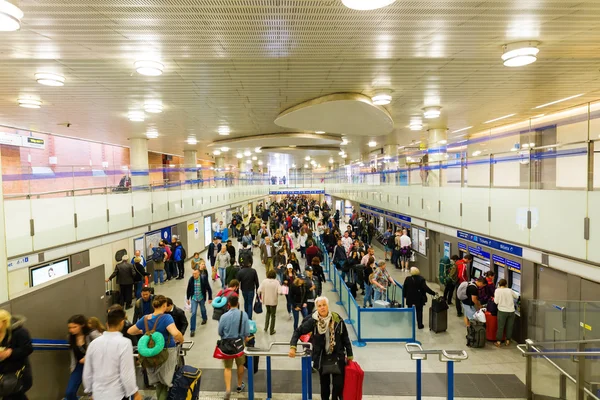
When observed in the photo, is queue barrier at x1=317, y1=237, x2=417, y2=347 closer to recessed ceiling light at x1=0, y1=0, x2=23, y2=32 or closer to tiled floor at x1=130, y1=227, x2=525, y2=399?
tiled floor at x1=130, y1=227, x2=525, y2=399

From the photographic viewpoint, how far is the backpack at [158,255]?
37.2 feet

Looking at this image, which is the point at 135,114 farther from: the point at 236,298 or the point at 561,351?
the point at 561,351

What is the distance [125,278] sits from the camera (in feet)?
29.8

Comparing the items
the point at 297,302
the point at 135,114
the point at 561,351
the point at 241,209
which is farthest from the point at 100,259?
the point at 241,209

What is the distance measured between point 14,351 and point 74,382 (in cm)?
116

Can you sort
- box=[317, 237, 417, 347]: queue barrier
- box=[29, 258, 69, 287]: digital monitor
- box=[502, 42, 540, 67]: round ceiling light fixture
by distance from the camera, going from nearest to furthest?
1. box=[502, 42, 540, 67]: round ceiling light fixture
2. box=[29, 258, 69, 287]: digital monitor
3. box=[317, 237, 417, 347]: queue barrier

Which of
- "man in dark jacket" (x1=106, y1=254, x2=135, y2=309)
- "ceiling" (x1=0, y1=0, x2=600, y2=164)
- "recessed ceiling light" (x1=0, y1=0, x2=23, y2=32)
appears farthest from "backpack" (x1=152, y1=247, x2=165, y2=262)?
"recessed ceiling light" (x1=0, y1=0, x2=23, y2=32)

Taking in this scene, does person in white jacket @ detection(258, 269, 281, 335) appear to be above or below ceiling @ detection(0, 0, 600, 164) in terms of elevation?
below

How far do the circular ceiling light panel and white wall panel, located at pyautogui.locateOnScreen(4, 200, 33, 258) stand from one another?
6326 mm

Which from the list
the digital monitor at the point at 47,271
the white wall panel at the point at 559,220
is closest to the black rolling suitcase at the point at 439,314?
the white wall panel at the point at 559,220

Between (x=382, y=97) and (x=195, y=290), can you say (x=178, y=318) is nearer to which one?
(x=195, y=290)

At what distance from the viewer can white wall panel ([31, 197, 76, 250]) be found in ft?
22.7

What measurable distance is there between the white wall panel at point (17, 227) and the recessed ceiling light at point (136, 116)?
407cm

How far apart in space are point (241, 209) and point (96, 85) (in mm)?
21757
